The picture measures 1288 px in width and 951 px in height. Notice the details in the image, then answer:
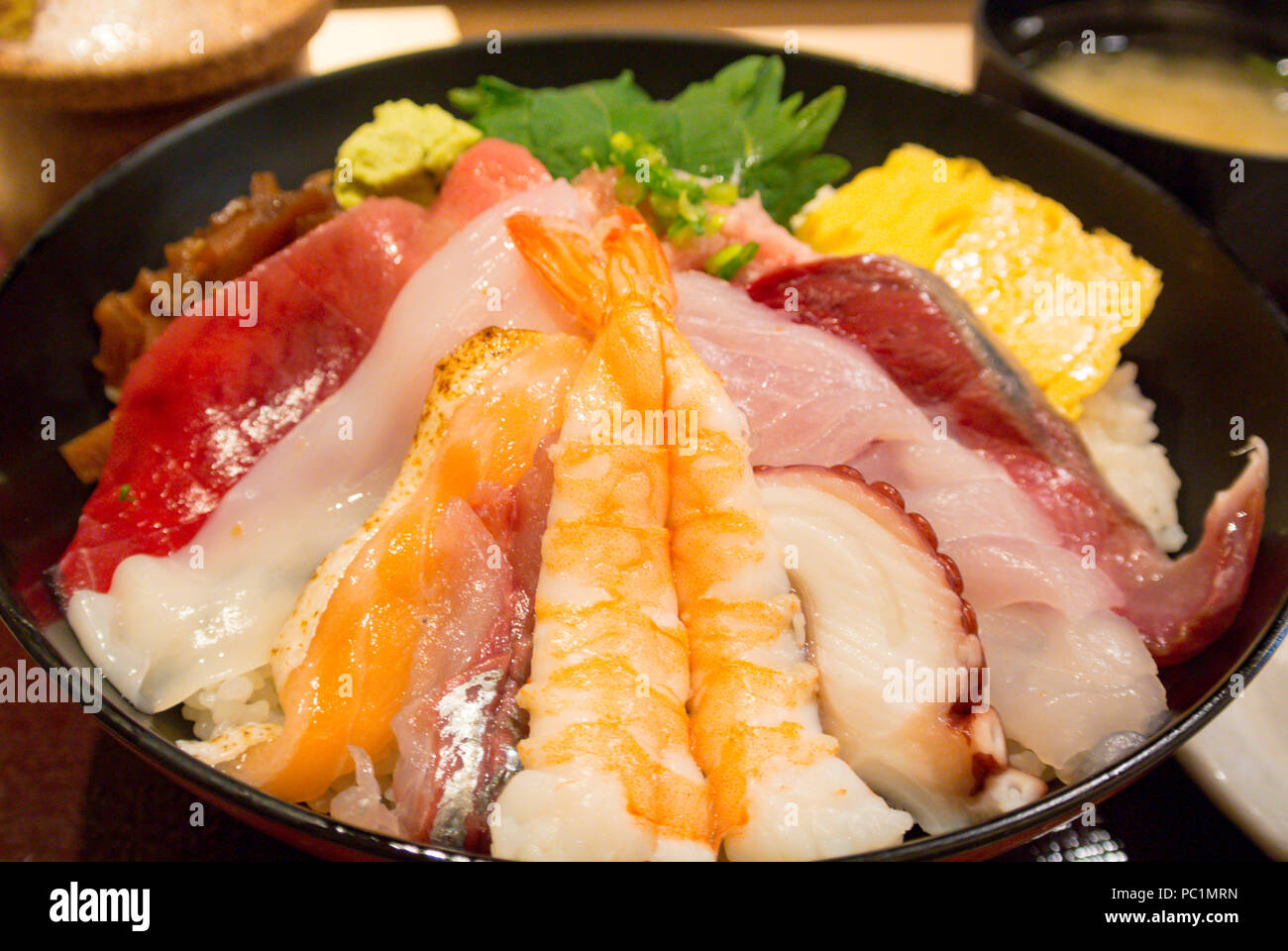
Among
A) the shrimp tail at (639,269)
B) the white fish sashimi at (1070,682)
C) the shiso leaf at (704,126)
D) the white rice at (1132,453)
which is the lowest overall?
the white fish sashimi at (1070,682)

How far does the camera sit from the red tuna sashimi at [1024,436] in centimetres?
170

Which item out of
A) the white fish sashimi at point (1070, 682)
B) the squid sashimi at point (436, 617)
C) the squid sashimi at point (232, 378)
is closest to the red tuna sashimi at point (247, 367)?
the squid sashimi at point (232, 378)

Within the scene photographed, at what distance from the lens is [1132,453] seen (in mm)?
2178

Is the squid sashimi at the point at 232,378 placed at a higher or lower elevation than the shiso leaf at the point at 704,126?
lower

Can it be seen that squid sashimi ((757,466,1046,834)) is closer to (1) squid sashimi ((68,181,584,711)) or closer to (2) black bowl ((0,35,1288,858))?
(2) black bowl ((0,35,1288,858))

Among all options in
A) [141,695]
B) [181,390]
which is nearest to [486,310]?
[181,390]

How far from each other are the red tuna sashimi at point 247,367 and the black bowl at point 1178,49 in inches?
56.9

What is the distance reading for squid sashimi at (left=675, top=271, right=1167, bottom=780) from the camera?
1612 mm

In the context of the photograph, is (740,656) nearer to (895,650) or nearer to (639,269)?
(895,650)

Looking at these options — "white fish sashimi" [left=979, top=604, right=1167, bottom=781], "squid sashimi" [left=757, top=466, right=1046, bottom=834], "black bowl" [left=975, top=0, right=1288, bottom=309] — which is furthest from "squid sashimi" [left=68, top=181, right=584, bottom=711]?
"black bowl" [left=975, top=0, right=1288, bottom=309]

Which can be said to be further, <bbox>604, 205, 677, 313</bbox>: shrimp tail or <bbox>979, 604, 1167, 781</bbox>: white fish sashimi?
<bbox>604, 205, 677, 313</bbox>: shrimp tail

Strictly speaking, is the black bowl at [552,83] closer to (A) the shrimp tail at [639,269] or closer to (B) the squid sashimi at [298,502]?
(B) the squid sashimi at [298,502]

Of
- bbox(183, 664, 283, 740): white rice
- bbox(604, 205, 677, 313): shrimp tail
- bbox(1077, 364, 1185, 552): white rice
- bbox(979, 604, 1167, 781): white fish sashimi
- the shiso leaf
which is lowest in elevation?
bbox(183, 664, 283, 740): white rice

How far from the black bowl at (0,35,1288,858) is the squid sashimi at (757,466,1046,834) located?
0.15 metres
